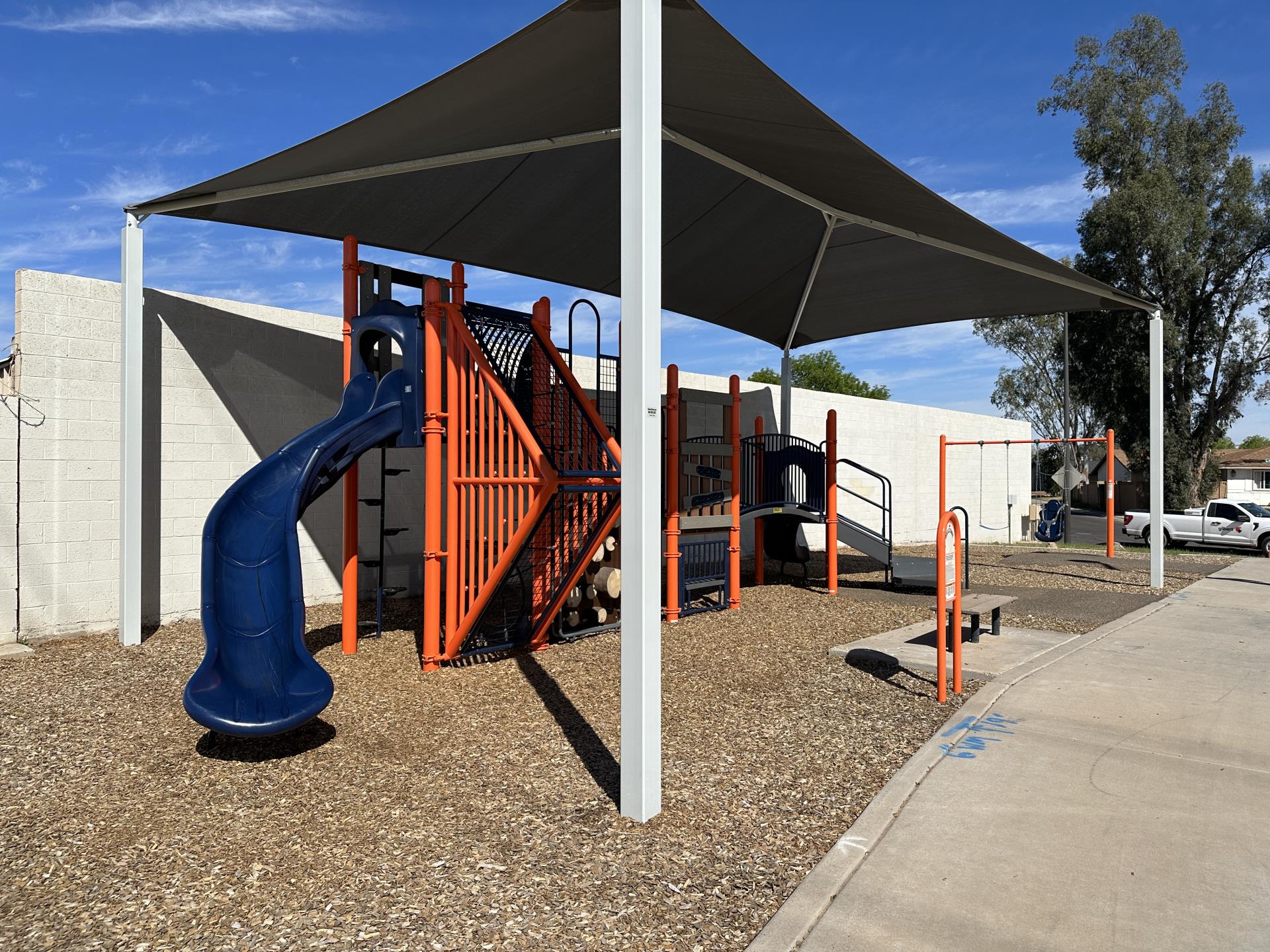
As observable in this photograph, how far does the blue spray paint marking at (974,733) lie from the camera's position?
196 inches

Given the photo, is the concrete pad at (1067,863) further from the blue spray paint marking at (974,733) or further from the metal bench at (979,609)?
the metal bench at (979,609)

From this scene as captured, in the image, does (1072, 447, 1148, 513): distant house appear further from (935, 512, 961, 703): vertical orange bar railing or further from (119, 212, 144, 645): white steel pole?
(119, 212, 144, 645): white steel pole

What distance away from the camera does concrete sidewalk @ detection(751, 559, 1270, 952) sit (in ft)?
9.82

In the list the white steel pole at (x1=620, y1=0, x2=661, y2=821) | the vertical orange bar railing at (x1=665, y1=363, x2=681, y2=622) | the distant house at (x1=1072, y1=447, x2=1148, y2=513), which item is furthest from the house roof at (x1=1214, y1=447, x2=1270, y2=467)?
→ the white steel pole at (x1=620, y1=0, x2=661, y2=821)

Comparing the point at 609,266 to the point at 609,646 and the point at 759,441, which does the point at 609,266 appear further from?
the point at 609,646

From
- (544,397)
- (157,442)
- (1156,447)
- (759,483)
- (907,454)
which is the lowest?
(759,483)

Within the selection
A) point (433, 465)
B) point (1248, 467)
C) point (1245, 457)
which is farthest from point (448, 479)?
point (1245, 457)

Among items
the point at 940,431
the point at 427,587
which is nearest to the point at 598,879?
the point at 427,587

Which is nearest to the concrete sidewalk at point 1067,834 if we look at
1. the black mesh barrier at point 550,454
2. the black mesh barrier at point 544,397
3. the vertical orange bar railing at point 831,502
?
the black mesh barrier at point 550,454

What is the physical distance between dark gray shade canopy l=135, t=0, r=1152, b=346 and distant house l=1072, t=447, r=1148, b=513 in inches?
983

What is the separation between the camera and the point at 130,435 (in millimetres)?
7641

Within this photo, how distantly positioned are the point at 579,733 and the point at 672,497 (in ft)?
14.2

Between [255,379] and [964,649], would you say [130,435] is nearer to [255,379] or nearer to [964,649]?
[255,379]

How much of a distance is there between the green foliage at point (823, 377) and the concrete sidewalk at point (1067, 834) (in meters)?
65.5
